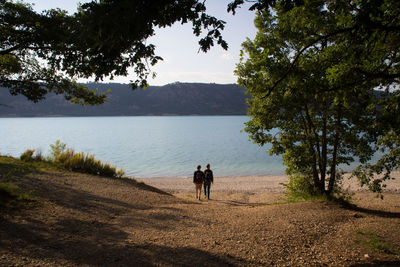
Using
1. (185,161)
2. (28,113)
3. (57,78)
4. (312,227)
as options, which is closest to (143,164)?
(185,161)

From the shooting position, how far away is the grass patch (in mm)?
4691

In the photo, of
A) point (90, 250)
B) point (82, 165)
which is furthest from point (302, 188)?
point (82, 165)

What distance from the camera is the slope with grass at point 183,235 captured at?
13.4 feet

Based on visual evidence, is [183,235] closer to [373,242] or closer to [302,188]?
[373,242]

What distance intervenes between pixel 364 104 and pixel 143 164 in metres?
32.0

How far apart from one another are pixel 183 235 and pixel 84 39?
399 centimetres

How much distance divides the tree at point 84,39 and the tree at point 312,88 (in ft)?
9.24

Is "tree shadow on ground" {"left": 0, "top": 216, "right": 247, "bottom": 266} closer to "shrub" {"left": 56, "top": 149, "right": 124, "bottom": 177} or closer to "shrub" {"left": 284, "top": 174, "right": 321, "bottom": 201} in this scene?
"shrub" {"left": 284, "top": 174, "right": 321, "bottom": 201}

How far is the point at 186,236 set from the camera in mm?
5227

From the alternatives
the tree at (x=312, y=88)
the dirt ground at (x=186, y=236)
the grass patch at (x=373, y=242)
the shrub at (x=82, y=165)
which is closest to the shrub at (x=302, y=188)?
the tree at (x=312, y=88)

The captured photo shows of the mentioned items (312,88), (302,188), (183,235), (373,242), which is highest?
(312,88)

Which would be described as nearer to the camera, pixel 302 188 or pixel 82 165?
Result: pixel 302 188

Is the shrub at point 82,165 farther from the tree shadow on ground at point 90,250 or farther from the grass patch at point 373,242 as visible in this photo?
the grass patch at point 373,242

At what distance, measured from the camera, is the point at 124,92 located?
190125 mm
